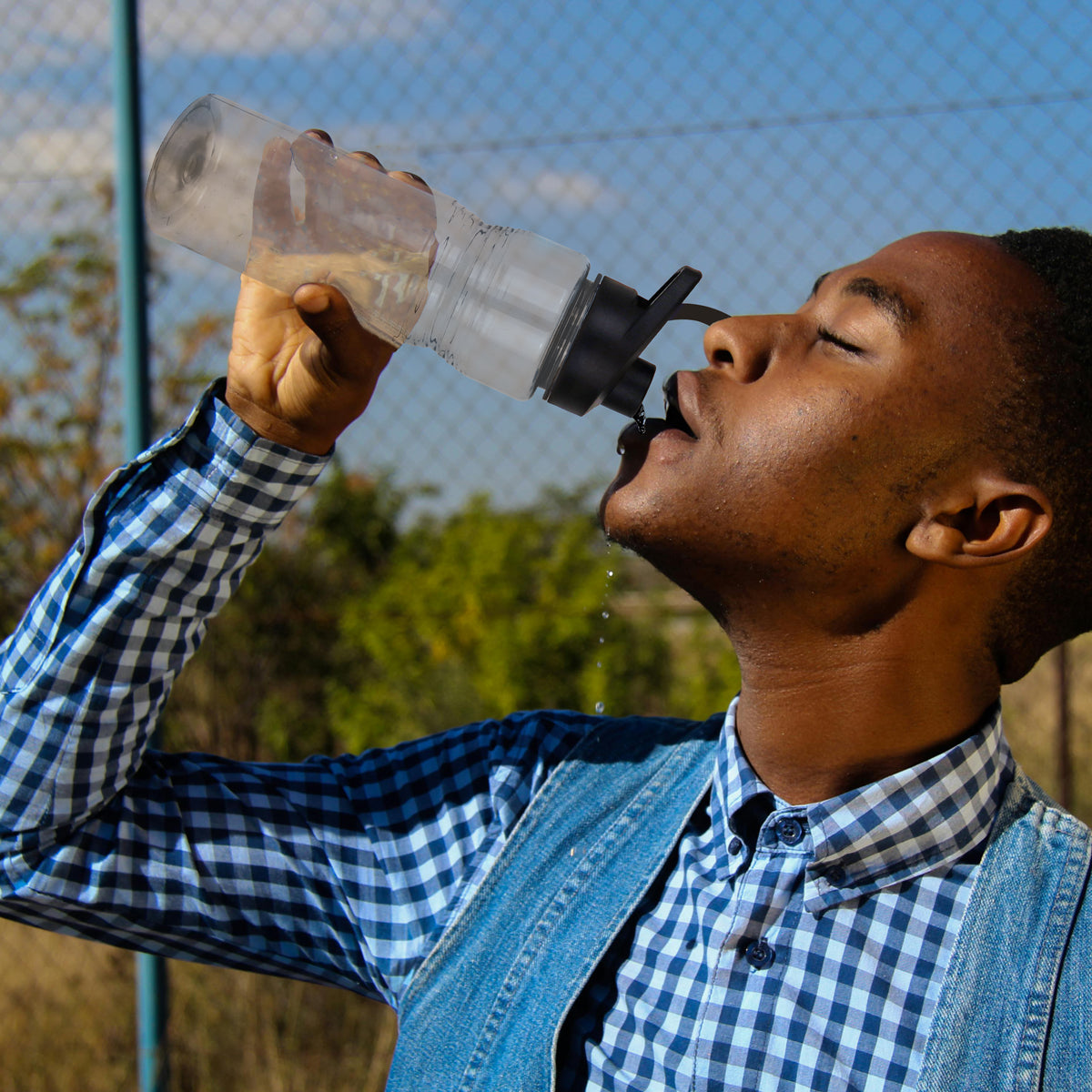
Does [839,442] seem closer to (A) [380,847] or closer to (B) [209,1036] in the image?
(A) [380,847]

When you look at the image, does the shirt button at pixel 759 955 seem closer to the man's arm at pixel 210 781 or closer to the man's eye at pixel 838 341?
the man's arm at pixel 210 781

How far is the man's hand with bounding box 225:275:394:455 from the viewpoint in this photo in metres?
1.49

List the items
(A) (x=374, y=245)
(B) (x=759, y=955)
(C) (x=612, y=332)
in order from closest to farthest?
(B) (x=759, y=955)
(C) (x=612, y=332)
(A) (x=374, y=245)

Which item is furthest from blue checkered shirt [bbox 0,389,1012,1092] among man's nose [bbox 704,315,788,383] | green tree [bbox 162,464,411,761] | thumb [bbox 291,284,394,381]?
green tree [bbox 162,464,411,761]

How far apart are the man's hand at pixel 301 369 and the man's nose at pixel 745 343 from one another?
46 cm

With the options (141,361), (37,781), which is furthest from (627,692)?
(37,781)

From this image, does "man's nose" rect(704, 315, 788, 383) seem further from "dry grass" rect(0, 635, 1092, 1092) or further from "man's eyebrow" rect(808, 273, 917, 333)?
"dry grass" rect(0, 635, 1092, 1092)

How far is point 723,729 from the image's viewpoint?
1657mm

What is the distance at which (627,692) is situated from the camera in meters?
3.59

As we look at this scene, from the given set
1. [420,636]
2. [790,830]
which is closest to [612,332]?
[790,830]

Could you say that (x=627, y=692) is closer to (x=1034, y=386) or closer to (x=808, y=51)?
(x=808, y=51)

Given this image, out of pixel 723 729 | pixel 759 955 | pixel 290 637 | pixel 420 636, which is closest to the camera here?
pixel 759 955

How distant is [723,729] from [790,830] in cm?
21

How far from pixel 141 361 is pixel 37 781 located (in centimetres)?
153
